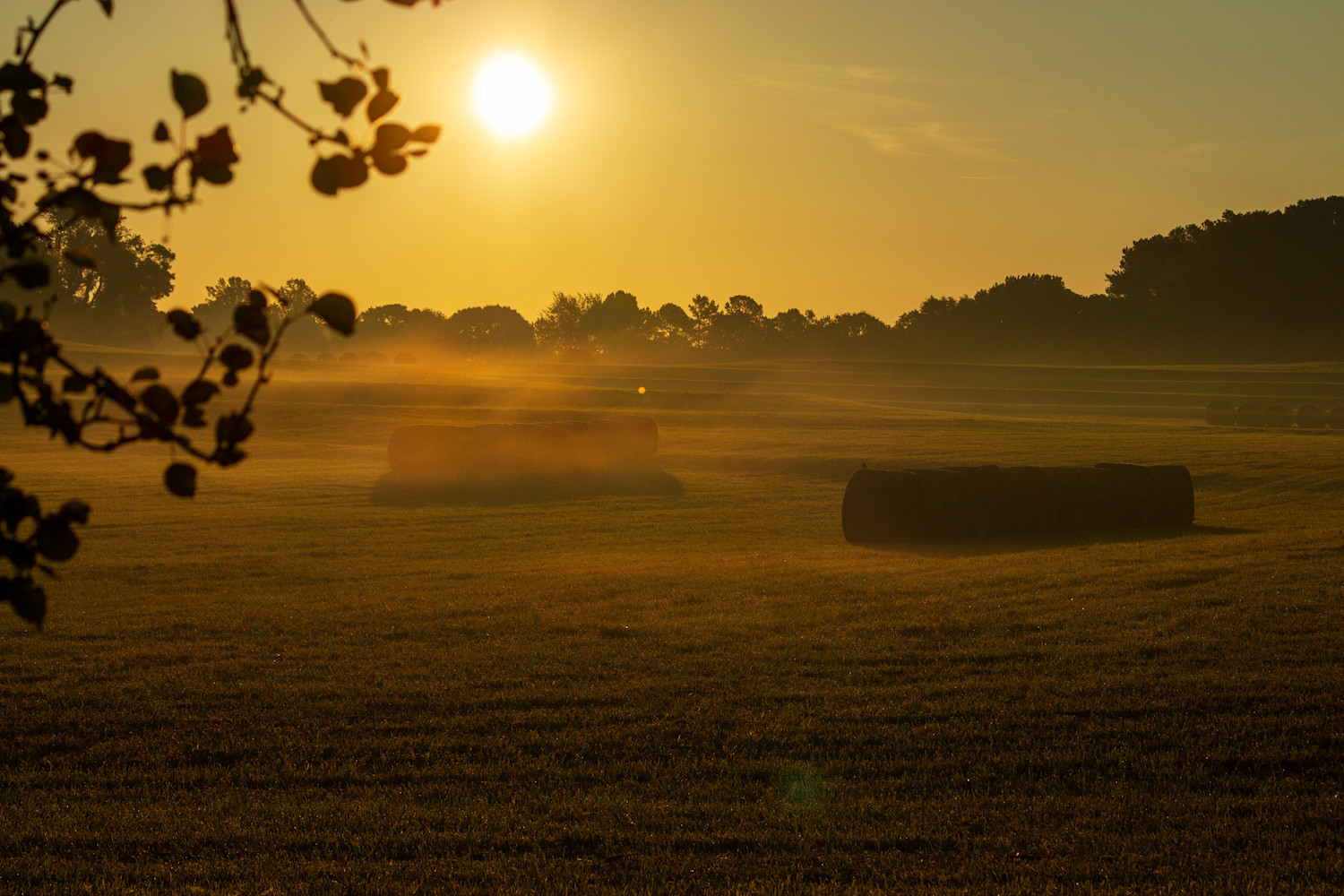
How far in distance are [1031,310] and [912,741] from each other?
420 feet

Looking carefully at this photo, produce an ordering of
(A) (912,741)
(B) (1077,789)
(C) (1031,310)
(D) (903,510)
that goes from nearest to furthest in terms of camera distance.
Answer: (B) (1077,789)
(A) (912,741)
(D) (903,510)
(C) (1031,310)

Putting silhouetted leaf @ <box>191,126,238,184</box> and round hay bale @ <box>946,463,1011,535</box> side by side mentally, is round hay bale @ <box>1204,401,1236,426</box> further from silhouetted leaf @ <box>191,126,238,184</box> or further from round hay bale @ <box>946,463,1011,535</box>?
silhouetted leaf @ <box>191,126,238,184</box>

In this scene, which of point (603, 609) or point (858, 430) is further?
point (858, 430)

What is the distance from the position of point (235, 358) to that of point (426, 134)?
0.65 metres

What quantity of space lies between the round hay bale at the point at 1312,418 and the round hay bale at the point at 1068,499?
39152 millimetres

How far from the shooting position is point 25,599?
8.56ft

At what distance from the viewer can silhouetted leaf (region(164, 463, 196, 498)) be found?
266 cm

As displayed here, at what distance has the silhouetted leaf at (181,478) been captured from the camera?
2664mm

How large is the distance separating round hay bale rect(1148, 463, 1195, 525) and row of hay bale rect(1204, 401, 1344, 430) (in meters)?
37.5

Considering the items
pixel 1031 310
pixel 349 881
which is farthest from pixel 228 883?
pixel 1031 310

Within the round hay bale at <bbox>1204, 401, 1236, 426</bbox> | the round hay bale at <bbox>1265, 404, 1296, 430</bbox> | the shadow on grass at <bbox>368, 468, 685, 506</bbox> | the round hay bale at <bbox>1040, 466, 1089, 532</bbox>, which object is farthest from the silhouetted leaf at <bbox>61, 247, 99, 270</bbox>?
the round hay bale at <bbox>1204, 401, 1236, 426</bbox>

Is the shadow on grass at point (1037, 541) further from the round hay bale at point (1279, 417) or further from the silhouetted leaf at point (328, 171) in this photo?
the round hay bale at point (1279, 417)

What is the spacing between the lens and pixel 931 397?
8500cm

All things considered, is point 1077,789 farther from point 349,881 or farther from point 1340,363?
point 1340,363
